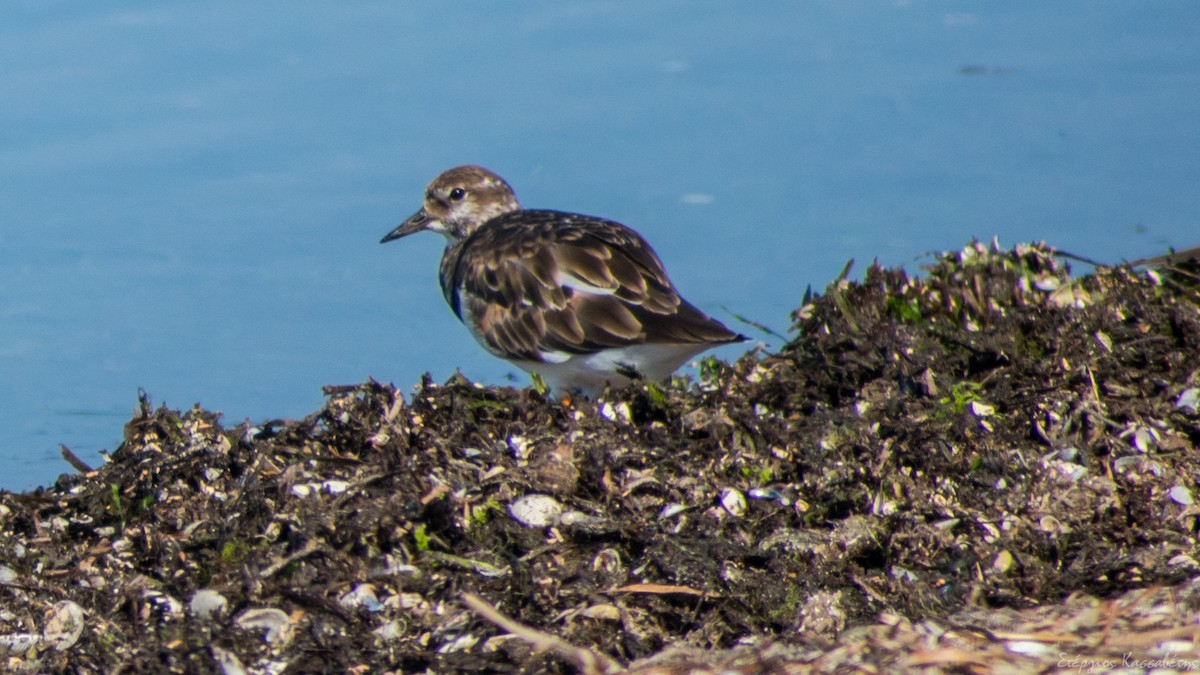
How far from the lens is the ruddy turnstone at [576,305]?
17.4 feet

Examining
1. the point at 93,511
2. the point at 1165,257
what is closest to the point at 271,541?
the point at 93,511

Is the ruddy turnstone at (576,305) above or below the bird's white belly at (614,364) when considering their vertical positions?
above

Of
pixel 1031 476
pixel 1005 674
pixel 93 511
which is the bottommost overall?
pixel 1005 674

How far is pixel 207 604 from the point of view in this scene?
3203 millimetres

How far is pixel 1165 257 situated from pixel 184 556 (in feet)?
11.6

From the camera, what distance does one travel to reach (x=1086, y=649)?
261 cm

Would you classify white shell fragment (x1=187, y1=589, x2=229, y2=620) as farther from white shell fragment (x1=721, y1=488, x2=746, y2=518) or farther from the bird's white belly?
the bird's white belly

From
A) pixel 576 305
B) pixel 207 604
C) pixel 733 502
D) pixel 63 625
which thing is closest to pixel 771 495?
pixel 733 502

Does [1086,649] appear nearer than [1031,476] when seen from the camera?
Yes

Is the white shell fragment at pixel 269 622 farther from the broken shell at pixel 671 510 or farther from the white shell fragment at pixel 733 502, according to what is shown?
the white shell fragment at pixel 733 502

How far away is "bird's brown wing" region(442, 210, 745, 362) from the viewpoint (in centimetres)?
531

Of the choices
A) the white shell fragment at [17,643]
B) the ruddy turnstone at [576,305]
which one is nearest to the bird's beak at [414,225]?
the ruddy turnstone at [576,305]

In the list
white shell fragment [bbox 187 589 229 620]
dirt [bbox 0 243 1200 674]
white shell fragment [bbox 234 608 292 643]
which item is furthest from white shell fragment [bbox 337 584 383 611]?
white shell fragment [bbox 187 589 229 620]

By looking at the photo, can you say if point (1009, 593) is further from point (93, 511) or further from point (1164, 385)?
point (93, 511)
